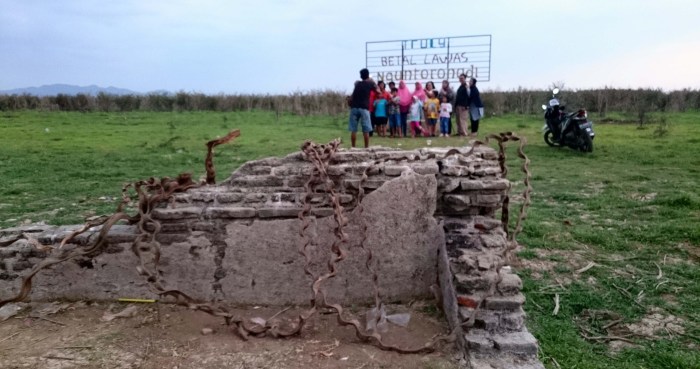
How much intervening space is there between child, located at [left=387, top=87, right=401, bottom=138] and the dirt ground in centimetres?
1066

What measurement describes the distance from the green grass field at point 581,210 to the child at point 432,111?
1158 millimetres

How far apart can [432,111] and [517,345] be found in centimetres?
1168

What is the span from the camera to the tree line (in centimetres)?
2272

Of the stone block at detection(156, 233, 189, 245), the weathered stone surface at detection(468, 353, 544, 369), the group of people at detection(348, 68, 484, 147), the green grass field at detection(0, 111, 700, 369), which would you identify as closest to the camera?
the weathered stone surface at detection(468, 353, 544, 369)

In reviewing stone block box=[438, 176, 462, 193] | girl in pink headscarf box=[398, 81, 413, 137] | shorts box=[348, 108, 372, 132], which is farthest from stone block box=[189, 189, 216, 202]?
girl in pink headscarf box=[398, 81, 413, 137]

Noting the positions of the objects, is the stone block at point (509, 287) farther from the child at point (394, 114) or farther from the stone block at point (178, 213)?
the child at point (394, 114)

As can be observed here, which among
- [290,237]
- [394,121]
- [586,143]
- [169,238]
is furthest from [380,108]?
[169,238]

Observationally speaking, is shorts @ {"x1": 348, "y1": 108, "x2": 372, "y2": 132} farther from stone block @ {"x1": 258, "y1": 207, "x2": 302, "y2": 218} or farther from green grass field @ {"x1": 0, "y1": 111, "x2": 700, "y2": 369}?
stone block @ {"x1": 258, "y1": 207, "x2": 302, "y2": 218}

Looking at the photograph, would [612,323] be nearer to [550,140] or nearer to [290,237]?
[290,237]

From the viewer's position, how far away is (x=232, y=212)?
3.83 metres

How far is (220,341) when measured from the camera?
135 inches

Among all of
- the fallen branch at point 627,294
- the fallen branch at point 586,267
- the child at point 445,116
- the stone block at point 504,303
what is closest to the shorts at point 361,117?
the child at point 445,116

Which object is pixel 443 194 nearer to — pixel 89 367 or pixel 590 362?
pixel 590 362

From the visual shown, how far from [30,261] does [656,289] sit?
480cm
